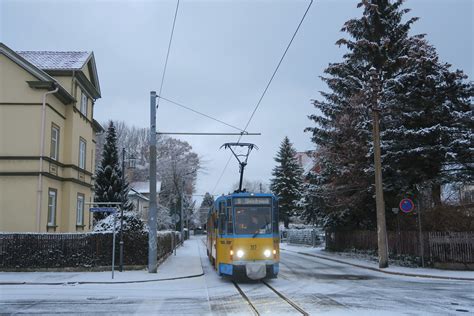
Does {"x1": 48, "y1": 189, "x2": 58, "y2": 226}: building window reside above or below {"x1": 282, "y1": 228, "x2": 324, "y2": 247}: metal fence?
above

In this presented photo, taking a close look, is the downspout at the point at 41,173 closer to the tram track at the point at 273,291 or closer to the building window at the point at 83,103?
the building window at the point at 83,103

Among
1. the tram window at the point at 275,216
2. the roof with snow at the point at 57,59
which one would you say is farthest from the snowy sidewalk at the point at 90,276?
the roof with snow at the point at 57,59

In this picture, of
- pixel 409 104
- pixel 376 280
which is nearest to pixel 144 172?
pixel 409 104

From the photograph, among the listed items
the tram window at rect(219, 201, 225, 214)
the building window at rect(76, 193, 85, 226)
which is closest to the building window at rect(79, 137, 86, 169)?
the building window at rect(76, 193, 85, 226)

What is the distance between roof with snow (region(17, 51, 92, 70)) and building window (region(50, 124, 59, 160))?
3898 mm

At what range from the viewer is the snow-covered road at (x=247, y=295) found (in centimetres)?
1070

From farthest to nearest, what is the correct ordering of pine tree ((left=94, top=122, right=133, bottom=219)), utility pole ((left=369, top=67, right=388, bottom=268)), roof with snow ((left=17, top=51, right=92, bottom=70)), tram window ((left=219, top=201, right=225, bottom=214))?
pine tree ((left=94, top=122, right=133, bottom=219)) < roof with snow ((left=17, top=51, right=92, bottom=70)) < utility pole ((left=369, top=67, right=388, bottom=268)) < tram window ((left=219, top=201, right=225, bottom=214))

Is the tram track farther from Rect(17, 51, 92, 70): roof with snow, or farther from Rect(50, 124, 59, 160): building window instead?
Rect(17, 51, 92, 70): roof with snow

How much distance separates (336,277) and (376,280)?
64.2 inches

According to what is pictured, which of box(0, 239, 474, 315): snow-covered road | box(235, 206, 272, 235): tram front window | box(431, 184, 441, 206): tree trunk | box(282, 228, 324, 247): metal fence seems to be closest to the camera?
box(0, 239, 474, 315): snow-covered road

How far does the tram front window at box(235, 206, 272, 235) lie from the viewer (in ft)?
52.5

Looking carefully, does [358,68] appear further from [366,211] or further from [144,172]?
[144,172]

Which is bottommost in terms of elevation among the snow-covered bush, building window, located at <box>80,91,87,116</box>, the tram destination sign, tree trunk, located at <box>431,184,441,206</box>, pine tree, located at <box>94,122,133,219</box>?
the snow-covered bush

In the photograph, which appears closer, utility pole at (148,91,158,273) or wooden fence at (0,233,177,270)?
wooden fence at (0,233,177,270)
